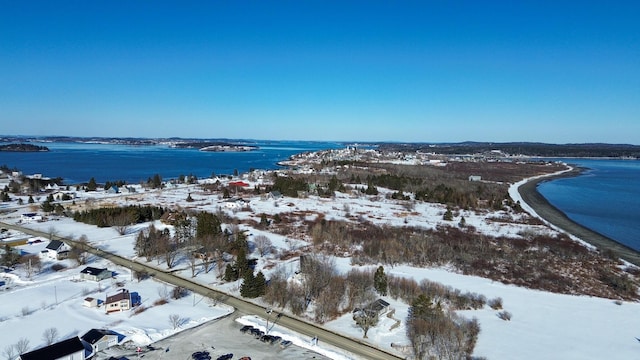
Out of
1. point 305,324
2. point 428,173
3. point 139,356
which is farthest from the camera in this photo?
point 428,173

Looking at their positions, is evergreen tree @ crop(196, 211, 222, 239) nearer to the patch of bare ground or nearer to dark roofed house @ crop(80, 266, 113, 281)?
dark roofed house @ crop(80, 266, 113, 281)

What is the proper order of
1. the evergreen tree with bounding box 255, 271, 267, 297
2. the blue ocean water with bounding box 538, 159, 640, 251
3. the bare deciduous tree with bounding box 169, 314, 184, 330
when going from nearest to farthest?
the bare deciduous tree with bounding box 169, 314, 184, 330 → the evergreen tree with bounding box 255, 271, 267, 297 → the blue ocean water with bounding box 538, 159, 640, 251

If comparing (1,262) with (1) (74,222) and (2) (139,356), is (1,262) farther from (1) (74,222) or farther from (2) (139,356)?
(2) (139,356)

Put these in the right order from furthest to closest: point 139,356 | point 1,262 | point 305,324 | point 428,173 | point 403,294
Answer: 1. point 428,173
2. point 1,262
3. point 403,294
4. point 305,324
5. point 139,356

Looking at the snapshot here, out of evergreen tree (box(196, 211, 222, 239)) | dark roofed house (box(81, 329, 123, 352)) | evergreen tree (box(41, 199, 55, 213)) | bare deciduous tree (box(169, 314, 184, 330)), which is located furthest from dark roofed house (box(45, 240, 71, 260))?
evergreen tree (box(41, 199, 55, 213))

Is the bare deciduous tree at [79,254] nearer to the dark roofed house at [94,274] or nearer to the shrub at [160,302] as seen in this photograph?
the dark roofed house at [94,274]

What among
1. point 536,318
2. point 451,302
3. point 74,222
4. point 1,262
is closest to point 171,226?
point 74,222
